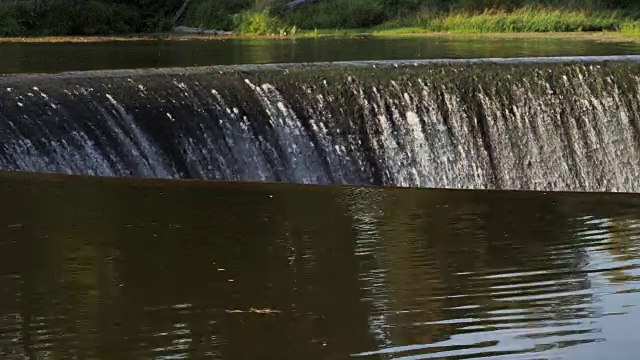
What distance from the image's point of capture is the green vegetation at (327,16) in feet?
89.4

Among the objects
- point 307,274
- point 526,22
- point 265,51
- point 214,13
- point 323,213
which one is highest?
point 307,274

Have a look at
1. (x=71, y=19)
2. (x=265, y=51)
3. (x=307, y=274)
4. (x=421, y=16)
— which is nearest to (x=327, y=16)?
(x=421, y=16)

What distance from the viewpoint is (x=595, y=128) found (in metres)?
13.6

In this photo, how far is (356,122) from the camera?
42.9 feet

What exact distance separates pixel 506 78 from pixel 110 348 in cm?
914

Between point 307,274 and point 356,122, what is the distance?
21.5 feet

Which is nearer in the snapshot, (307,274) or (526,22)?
(307,274)

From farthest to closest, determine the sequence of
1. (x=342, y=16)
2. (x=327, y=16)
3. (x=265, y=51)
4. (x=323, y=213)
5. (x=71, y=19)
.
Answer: (x=327, y=16) → (x=342, y=16) → (x=71, y=19) → (x=265, y=51) → (x=323, y=213)

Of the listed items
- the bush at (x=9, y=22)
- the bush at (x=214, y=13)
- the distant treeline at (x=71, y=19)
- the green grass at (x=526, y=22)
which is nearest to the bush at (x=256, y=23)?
the bush at (x=214, y=13)

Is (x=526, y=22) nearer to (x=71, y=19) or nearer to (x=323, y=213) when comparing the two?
(x=71, y=19)

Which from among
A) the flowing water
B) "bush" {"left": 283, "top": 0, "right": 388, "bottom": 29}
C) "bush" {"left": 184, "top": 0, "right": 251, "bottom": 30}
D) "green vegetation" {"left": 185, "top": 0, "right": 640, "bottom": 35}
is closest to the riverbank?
"green vegetation" {"left": 185, "top": 0, "right": 640, "bottom": 35}

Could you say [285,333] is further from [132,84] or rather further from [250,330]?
[132,84]

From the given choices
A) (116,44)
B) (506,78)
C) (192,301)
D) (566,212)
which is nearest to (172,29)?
(116,44)

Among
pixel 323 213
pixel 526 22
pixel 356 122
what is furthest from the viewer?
pixel 526 22
